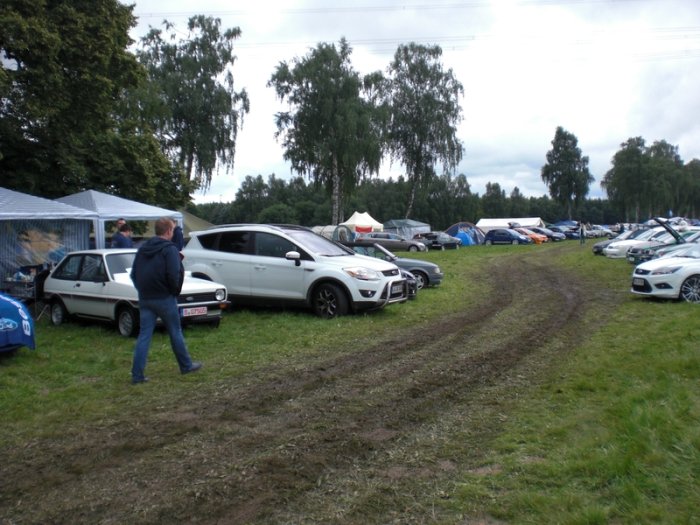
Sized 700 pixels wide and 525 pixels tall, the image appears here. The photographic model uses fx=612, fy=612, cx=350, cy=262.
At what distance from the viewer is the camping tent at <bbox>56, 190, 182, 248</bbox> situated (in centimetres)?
1505

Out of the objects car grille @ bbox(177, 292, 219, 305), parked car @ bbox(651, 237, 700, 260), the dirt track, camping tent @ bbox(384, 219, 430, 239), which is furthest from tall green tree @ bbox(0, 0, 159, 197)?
camping tent @ bbox(384, 219, 430, 239)

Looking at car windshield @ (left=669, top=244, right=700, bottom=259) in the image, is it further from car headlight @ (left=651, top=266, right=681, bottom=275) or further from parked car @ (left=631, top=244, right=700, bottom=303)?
car headlight @ (left=651, top=266, right=681, bottom=275)

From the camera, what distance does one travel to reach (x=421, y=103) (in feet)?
158

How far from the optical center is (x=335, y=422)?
535 cm

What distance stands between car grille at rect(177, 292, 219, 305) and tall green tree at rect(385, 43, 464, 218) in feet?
130

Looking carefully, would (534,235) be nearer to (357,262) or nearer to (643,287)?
(643,287)

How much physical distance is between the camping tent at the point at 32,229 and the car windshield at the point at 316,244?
5.51 metres

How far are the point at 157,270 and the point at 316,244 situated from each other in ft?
18.4

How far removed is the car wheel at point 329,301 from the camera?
Answer: 1120 cm

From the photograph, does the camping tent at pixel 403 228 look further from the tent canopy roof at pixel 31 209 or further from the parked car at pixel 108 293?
the parked car at pixel 108 293

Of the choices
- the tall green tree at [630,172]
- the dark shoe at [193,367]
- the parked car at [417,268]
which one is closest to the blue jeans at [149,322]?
the dark shoe at [193,367]

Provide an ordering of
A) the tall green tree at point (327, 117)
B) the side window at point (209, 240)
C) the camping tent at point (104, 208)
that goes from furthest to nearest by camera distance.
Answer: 1. the tall green tree at point (327, 117)
2. the camping tent at point (104, 208)
3. the side window at point (209, 240)

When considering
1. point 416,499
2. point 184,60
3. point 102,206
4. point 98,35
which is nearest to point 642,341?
point 416,499

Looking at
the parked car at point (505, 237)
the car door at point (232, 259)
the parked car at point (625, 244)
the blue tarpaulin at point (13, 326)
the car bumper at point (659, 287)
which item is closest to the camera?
the blue tarpaulin at point (13, 326)
